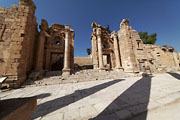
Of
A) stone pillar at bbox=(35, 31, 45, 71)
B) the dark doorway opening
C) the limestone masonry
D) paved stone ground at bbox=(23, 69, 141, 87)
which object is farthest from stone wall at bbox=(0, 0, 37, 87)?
the dark doorway opening

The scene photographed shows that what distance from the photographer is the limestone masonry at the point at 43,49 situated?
16.8 feet

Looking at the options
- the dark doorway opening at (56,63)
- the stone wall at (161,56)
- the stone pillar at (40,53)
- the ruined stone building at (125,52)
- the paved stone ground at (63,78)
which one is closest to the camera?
the paved stone ground at (63,78)

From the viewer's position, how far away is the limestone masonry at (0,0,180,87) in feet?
16.8

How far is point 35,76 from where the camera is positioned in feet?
20.3

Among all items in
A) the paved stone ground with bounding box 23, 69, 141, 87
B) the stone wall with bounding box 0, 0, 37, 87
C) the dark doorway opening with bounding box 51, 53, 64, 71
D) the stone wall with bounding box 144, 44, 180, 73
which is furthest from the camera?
the stone wall with bounding box 144, 44, 180, 73

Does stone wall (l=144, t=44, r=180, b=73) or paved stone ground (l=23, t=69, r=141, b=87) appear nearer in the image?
paved stone ground (l=23, t=69, r=141, b=87)

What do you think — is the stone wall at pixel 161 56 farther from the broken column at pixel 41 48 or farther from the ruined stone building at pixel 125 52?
the broken column at pixel 41 48

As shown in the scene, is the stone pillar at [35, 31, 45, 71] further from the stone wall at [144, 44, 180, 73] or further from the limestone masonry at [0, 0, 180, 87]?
the stone wall at [144, 44, 180, 73]

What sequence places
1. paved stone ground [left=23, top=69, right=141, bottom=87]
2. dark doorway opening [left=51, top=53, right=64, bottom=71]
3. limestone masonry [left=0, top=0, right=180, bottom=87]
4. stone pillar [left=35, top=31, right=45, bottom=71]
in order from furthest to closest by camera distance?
1. dark doorway opening [left=51, top=53, right=64, bottom=71]
2. stone pillar [left=35, top=31, right=45, bottom=71]
3. paved stone ground [left=23, top=69, right=141, bottom=87]
4. limestone masonry [left=0, top=0, right=180, bottom=87]

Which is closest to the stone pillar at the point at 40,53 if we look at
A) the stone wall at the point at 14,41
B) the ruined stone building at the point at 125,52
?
the stone wall at the point at 14,41

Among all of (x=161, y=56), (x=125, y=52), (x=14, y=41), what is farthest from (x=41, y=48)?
(x=161, y=56)

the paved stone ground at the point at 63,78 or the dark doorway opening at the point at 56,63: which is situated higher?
the dark doorway opening at the point at 56,63

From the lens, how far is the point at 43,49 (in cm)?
867

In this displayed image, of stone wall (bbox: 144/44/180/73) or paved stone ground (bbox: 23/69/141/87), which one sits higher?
stone wall (bbox: 144/44/180/73)
